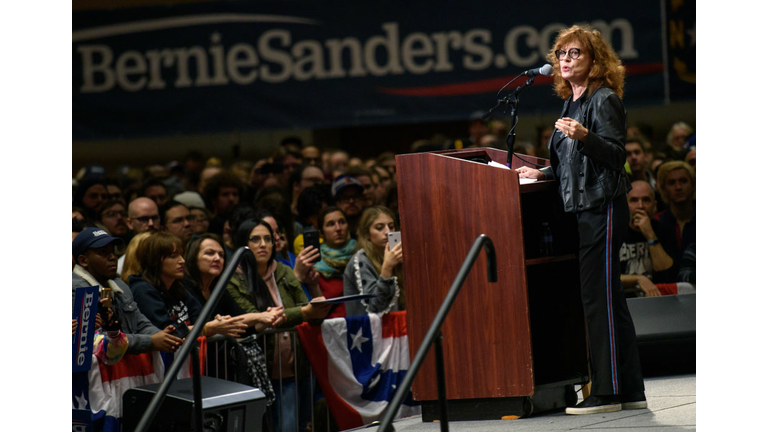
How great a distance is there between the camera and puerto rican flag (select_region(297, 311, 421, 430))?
6766 mm

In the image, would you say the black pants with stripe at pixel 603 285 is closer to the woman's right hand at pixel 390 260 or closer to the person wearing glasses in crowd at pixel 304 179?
the woman's right hand at pixel 390 260

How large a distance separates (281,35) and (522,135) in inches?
204

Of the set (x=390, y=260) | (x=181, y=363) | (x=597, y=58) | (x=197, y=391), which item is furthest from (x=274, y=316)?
(x=597, y=58)

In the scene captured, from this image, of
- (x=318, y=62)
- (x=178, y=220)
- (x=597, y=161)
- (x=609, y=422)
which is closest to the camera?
(x=609, y=422)

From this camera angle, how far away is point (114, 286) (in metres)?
5.70

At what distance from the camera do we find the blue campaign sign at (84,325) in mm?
5062

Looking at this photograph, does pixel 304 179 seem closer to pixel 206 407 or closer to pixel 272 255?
pixel 272 255

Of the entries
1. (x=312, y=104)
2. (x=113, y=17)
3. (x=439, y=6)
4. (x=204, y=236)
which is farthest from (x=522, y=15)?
(x=204, y=236)

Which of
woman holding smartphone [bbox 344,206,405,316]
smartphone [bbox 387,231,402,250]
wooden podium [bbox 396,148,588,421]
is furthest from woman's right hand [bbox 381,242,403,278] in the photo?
wooden podium [bbox 396,148,588,421]

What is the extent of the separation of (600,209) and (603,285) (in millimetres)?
356

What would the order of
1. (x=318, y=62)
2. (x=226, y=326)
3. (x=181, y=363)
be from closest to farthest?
(x=181, y=363) < (x=226, y=326) < (x=318, y=62)

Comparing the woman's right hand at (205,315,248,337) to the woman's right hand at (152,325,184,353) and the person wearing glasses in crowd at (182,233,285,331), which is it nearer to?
the person wearing glasses in crowd at (182,233,285,331)

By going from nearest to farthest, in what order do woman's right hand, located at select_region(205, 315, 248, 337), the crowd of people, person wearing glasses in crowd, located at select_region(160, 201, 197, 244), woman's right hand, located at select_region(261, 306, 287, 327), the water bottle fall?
the water bottle < the crowd of people < woman's right hand, located at select_region(205, 315, 248, 337) < woman's right hand, located at select_region(261, 306, 287, 327) < person wearing glasses in crowd, located at select_region(160, 201, 197, 244)

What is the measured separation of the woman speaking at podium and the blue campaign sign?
2361 millimetres
